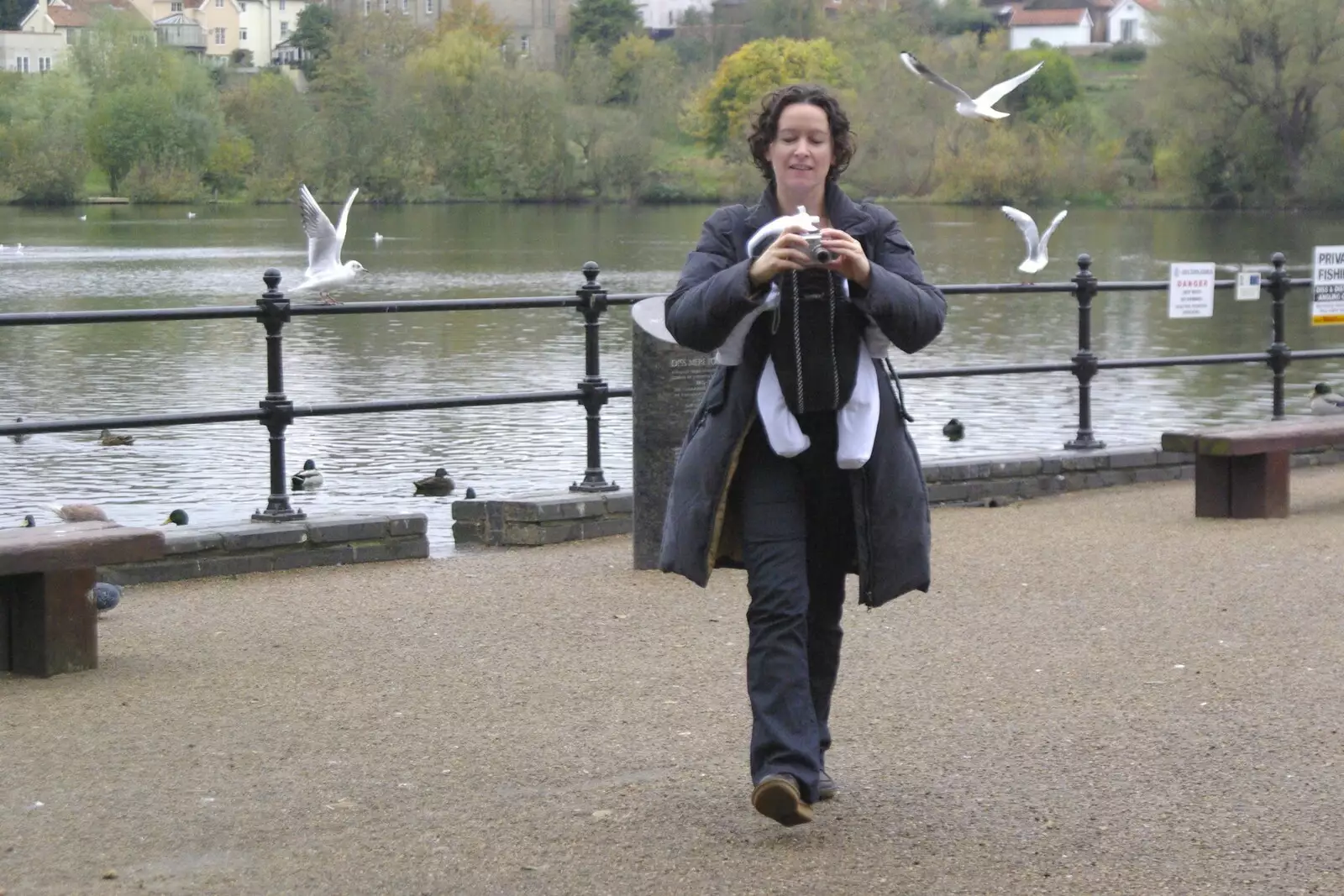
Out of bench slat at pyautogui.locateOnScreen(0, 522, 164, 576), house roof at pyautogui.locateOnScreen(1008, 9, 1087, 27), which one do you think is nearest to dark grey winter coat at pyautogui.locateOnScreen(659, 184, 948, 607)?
bench slat at pyautogui.locateOnScreen(0, 522, 164, 576)

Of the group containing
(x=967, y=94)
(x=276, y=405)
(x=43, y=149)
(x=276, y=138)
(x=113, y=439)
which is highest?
(x=276, y=138)

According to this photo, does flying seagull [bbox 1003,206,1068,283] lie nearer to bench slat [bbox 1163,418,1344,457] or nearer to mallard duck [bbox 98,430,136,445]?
mallard duck [bbox 98,430,136,445]

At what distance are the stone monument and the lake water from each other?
1.73m

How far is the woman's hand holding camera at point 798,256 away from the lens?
171 inches

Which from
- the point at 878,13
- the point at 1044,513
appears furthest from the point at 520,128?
the point at 1044,513

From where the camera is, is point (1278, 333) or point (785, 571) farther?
point (1278, 333)

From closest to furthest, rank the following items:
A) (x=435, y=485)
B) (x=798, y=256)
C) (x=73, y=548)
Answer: (x=798, y=256) < (x=73, y=548) < (x=435, y=485)

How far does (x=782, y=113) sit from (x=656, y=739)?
186 cm

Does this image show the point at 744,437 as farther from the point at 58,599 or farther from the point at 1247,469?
the point at 1247,469

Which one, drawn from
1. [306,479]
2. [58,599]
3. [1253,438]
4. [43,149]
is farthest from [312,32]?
[58,599]

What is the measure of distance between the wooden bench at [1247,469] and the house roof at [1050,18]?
177m

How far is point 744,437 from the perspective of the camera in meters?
4.66

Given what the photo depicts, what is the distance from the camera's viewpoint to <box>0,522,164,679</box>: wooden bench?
6.37 meters

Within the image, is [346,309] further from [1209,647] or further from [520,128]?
[520,128]
